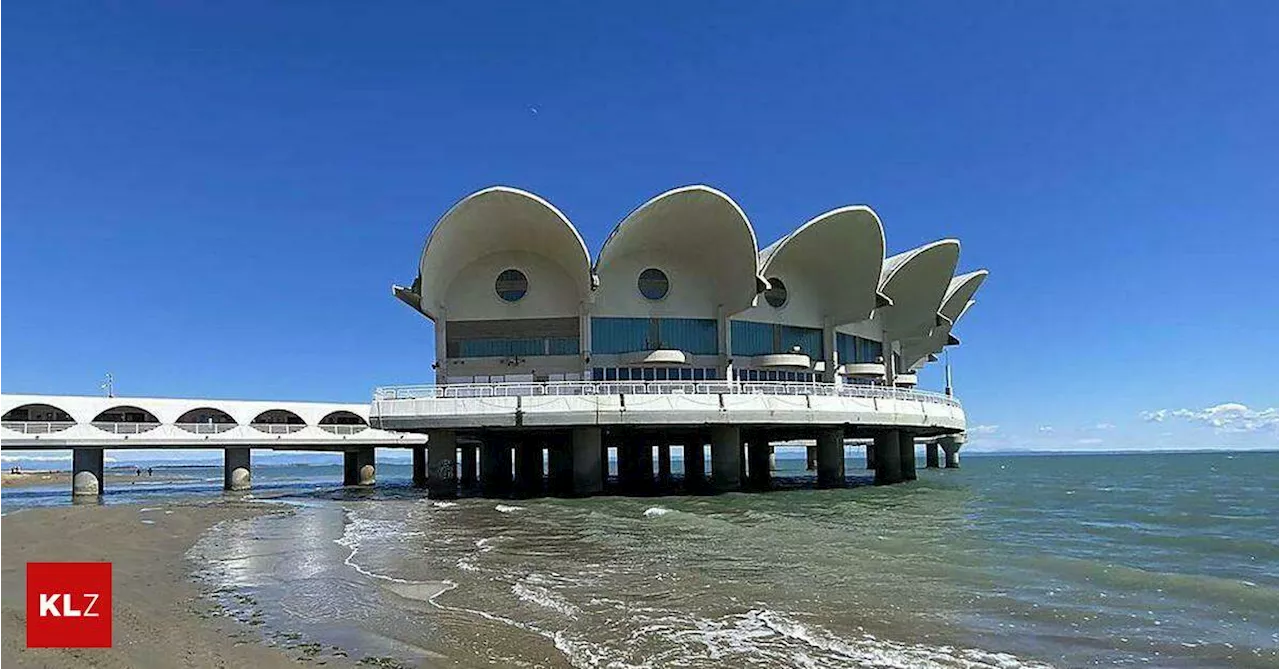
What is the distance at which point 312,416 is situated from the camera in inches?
1799

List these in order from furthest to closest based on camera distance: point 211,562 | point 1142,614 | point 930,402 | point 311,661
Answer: point 930,402 < point 211,562 < point 1142,614 < point 311,661

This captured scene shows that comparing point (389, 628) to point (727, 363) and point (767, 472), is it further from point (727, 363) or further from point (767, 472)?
point (767, 472)

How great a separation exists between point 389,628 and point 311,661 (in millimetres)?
1456

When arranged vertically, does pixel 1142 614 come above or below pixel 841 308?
below

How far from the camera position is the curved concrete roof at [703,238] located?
32.9 metres

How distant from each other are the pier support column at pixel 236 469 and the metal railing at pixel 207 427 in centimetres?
176

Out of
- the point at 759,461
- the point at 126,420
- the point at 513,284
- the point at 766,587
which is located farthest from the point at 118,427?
the point at 766,587

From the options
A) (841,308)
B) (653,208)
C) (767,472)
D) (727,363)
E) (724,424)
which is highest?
(653,208)

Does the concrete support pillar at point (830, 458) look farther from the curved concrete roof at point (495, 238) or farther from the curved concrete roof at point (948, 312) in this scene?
the curved concrete roof at point (948, 312)

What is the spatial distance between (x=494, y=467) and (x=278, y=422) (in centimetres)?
1442

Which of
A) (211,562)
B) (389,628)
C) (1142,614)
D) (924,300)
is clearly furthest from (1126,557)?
(924,300)

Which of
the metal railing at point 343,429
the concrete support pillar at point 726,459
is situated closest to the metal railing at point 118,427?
the metal railing at point 343,429

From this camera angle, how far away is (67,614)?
8609mm

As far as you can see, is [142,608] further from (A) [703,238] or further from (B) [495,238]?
(A) [703,238]
